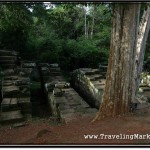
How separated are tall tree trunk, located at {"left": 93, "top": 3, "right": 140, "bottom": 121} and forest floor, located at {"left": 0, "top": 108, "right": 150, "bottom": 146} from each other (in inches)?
10.4

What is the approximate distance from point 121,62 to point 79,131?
1505 millimetres

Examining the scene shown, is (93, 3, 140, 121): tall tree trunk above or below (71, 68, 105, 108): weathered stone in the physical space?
above

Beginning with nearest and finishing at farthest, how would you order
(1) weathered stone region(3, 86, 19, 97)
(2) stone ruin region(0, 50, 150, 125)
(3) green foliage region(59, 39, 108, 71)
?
1. (2) stone ruin region(0, 50, 150, 125)
2. (1) weathered stone region(3, 86, 19, 97)
3. (3) green foliage region(59, 39, 108, 71)

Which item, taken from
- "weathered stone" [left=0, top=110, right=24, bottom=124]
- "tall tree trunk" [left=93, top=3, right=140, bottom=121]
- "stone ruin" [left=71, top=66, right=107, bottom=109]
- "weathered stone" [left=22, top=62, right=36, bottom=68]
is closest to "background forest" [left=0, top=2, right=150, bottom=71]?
"weathered stone" [left=22, top=62, right=36, bottom=68]

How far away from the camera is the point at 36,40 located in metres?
13.4

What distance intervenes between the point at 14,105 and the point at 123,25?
10.9 ft

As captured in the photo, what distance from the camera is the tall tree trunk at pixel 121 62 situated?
5508 millimetres

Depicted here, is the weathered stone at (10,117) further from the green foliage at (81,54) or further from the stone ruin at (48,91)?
the green foliage at (81,54)

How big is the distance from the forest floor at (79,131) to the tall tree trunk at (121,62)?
10.4 inches

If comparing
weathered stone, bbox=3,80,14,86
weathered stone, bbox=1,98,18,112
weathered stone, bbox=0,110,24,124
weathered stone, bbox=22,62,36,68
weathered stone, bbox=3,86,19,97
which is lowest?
weathered stone, bbox=0,110,24,124

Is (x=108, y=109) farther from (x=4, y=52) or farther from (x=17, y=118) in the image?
(x=4, y=52)

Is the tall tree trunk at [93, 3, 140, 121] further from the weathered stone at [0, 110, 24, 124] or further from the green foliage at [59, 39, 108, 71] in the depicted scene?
the green foliage at [59, 39, 108, 71]

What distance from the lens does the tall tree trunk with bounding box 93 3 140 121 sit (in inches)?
217

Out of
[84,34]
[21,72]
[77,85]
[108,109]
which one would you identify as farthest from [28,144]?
[84,34]
